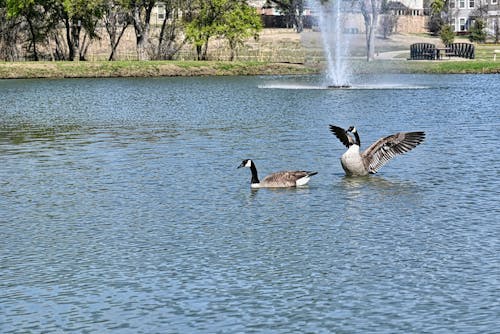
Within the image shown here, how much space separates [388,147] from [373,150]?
394mm

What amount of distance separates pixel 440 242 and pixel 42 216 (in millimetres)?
8591

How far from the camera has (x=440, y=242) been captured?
19.5 m

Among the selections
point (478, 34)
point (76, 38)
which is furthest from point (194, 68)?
point (478, 34)

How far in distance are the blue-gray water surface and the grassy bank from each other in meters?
48.7

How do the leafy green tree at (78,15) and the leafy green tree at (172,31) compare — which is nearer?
the leafy green tree at (78,15)

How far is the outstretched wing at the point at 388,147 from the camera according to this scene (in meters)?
27.1

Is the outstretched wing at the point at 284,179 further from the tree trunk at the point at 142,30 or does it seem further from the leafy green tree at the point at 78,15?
the tree trunk at the point at 142,30

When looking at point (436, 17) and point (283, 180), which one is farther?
point (436, 17)

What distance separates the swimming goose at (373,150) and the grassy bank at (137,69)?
6620cm

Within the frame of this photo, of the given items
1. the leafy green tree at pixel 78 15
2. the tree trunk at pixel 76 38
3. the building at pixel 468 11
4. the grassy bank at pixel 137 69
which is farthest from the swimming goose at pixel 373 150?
the building at pixel 468 11

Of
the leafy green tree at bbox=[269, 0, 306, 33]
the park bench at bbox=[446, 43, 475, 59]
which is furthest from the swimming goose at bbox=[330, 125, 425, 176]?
the leafy green tree at bbox=[269, 0, 306, 33]

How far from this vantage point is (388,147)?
27.3 m

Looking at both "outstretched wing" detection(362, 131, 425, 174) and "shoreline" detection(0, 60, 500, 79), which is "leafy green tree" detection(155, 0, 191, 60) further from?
"outstretched wing" detection(362, 131, 425, 174)

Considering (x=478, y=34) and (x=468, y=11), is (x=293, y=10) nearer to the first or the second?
(x=478, y=34)
